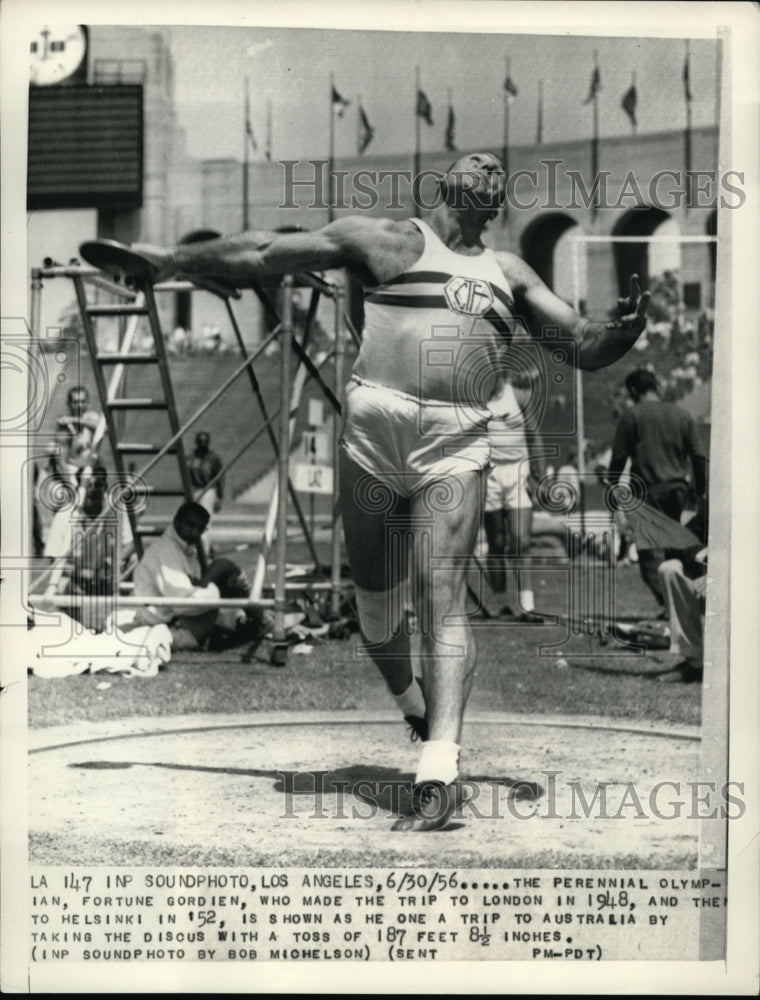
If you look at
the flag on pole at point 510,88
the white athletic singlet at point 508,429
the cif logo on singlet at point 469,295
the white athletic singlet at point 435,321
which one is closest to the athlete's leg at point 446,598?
the white athletic singlet at point 435,321

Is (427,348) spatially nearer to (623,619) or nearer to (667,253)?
(623,619)

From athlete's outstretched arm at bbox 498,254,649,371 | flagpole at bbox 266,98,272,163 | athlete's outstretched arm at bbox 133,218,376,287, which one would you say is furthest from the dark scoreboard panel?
athlete's outstretched arm at bbox 498,254,649,371

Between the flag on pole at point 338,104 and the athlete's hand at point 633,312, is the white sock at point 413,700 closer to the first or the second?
the athlete's hand at point 633,312

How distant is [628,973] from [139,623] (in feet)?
11.2

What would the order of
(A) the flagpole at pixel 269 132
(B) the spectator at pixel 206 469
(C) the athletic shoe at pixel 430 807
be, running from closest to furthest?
1. (C) the athletic shoe at pixel 430 807
2. (A) the flagpole at pixel 269 132
3. (B) the spectator at pixel 206 469

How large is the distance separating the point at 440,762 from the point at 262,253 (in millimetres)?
1508

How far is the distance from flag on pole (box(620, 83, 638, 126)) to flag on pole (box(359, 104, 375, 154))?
0.88 m

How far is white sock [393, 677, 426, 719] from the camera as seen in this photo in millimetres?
4090

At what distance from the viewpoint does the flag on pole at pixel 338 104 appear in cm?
431

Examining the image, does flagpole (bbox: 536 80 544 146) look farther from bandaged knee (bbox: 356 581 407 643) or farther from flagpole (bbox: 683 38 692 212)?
bandaged knee (bbox: 356 581 407 643)

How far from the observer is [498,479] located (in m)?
7.82

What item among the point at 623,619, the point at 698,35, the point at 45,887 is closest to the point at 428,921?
the point at 45,887

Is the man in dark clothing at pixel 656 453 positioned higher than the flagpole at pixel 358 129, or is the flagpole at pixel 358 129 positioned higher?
the flagpole at pixel 358 129

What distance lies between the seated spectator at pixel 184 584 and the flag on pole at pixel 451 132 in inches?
87.8
